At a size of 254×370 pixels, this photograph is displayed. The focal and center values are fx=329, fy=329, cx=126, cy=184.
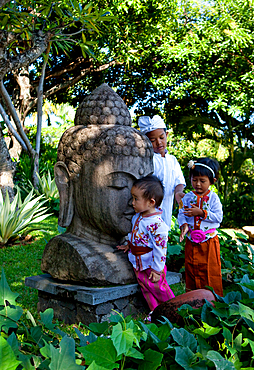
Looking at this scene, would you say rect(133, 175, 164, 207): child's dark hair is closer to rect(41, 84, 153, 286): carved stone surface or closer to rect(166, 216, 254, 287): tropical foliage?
rect(41, 84, 153, 286): carved stone surface

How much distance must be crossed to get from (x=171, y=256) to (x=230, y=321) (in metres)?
3.14

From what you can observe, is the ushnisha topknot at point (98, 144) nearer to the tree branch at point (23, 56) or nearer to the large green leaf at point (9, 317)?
the large green leaf at point (9, 317)

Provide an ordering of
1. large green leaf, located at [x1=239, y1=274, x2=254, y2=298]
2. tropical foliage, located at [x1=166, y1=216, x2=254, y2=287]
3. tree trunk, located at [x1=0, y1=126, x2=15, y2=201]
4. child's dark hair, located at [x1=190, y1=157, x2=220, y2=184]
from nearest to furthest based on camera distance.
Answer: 1. large green leaf, located at [x1=239, y1=274, x2=254, y2=298]
2. child's dark hair, located at [x1=190, y1=157, x2=220, y2=184]
3. tropical foliage, located at [x1=166, y1=216, x2=254, y2=287]
4. tree trunk, located at [x1=0, y1=126, x2=15, y2=201]

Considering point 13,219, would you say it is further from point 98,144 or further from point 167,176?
point 98,144

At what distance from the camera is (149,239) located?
98.0 inches

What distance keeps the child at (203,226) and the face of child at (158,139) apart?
48 centimetres

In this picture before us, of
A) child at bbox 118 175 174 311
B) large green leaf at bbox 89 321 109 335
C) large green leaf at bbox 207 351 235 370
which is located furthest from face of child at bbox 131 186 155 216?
large green leaf at bbox 207 351 235 370

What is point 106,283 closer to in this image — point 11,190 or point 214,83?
point 11,190

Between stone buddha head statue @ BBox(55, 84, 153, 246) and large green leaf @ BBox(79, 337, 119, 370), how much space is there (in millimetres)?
1597

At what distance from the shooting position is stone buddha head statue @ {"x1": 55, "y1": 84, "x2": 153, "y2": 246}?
2562 mm

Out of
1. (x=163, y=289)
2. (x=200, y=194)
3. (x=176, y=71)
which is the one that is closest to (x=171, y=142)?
(x=176, y=71)

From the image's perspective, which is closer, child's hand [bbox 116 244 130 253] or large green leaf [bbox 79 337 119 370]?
large green leaf [bbox 79 337 119 370]

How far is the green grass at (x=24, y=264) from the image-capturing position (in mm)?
3365

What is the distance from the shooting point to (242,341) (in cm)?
115
